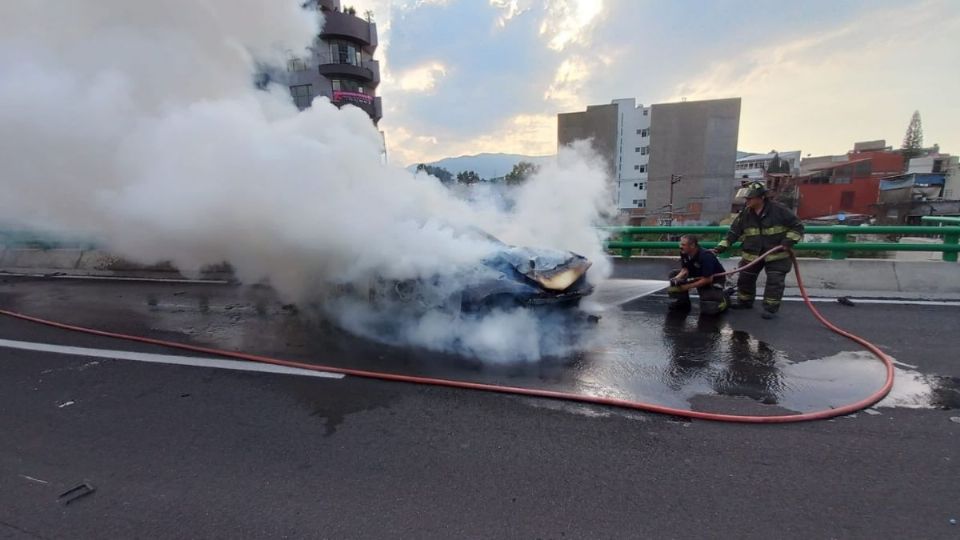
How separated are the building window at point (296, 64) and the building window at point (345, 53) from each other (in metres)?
28.7

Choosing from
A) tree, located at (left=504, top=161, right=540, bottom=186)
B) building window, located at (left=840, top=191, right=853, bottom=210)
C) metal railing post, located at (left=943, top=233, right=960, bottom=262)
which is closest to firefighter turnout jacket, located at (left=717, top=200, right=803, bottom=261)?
metal railing post, located at (left=943, top=233, right=960, bottom=262)

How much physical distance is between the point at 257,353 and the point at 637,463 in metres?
3.68

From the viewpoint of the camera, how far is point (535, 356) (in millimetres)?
4266

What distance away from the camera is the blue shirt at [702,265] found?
5555mm

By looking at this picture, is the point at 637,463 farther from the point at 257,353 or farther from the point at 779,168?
the point at 779,168

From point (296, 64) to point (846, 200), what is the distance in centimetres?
5554

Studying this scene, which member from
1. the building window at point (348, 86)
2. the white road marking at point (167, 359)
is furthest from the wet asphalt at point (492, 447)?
the building window at point (348, 86)

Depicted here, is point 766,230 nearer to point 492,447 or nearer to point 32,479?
point 492,447

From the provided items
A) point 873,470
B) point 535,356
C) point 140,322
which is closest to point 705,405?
point 873,470

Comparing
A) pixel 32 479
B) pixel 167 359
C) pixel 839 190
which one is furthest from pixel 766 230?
pixel 839 190

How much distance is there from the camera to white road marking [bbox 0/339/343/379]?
4.13 meters

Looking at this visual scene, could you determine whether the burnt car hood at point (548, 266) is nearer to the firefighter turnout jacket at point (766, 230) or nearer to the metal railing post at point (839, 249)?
the firefighter turnout jacket at point (766, 230)

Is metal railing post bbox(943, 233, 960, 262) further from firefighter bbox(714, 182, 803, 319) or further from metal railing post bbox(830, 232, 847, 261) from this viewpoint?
firefighter bbox(714, 182, 803, 319)

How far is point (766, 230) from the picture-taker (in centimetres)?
559
